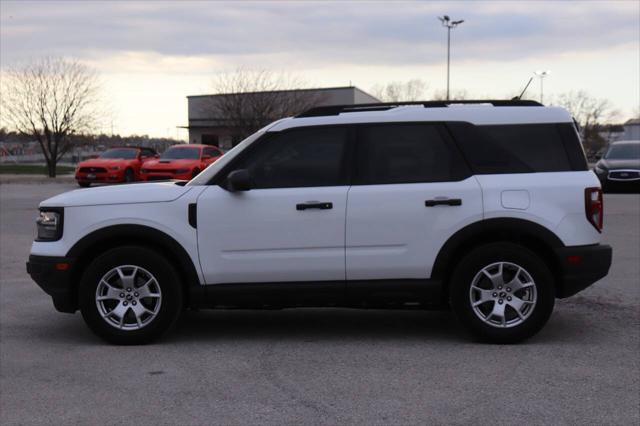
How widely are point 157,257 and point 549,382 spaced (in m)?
2.98

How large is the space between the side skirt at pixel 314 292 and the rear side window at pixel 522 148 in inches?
40.9

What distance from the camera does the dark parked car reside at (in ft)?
72.8

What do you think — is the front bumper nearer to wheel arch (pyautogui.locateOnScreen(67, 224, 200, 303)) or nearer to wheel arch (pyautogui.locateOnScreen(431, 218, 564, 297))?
wheel arch (pyautogui.locateOnScreen(67, 224, 200, 303))

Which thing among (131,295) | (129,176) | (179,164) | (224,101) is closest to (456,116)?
(131,295)

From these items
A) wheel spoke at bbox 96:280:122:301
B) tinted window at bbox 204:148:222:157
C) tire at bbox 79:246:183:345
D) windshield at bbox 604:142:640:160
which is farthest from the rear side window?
tinted window at bbox 204:148:222:157

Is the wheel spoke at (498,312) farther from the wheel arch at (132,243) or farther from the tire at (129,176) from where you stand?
the tire at (129,176)

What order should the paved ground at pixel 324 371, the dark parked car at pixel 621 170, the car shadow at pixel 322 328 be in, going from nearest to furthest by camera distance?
the paved ground at pixel 324 371 < the car shadow at pixel 322 328 < the dark parked car at pixel 621 170

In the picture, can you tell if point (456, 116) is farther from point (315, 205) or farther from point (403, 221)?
point (315, 205)

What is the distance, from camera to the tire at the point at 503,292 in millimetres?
5684

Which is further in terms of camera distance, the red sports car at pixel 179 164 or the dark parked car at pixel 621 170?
the red sports car at pixel 179 164

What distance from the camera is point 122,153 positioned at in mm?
28516

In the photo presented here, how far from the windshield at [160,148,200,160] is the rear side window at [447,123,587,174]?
64.5 feet

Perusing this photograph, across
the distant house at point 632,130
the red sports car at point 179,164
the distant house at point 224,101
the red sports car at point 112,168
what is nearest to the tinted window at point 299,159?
the red sports car at point 179,164

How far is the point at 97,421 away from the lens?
4180mm
